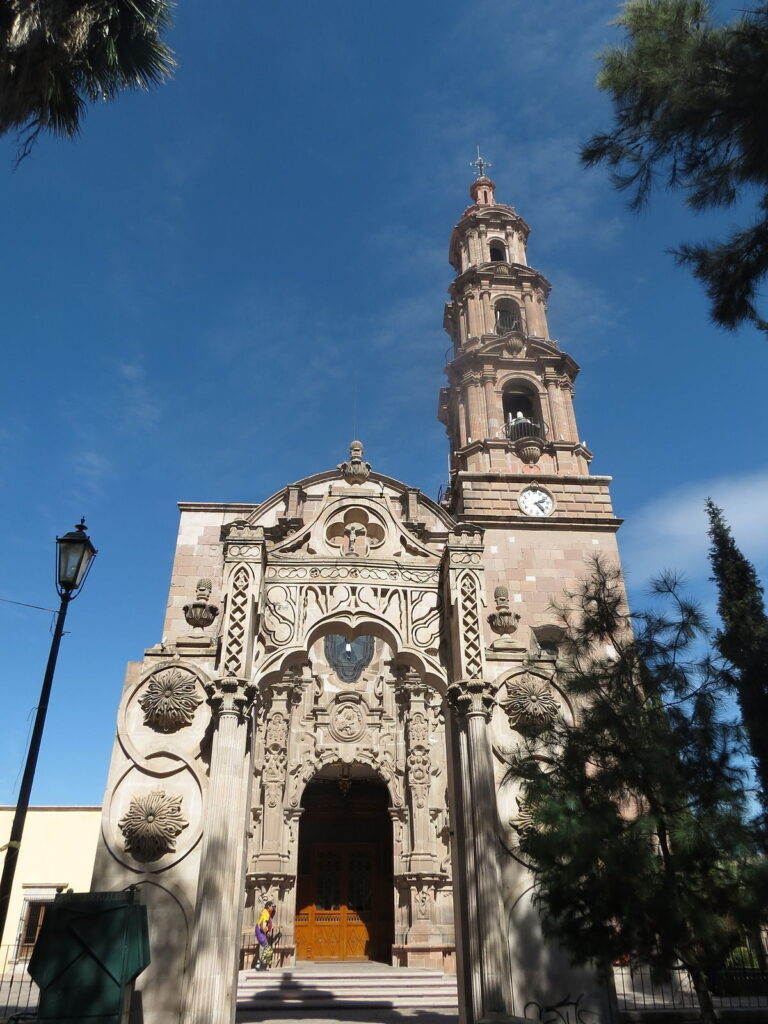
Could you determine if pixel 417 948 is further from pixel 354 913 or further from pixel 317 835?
pixel 317 835

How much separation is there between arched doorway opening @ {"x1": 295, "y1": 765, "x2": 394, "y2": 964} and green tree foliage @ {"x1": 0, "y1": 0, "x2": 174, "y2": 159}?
19020 mm

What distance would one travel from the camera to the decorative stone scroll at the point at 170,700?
36.2 feet

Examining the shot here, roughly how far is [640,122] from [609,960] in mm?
10524

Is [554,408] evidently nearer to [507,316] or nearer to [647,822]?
[507,316]

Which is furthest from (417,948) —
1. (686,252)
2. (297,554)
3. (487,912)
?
(686,252)

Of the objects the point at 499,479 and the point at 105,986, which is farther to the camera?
the point at 499,479

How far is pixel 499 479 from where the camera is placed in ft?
74.4

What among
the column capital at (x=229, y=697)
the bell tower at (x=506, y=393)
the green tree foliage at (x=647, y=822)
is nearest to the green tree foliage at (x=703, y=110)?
the green tree foliage at (x=647, y=822)

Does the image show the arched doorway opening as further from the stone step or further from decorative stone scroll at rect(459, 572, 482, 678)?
decorative stone scroll at rect(459, 572, 482, 678)

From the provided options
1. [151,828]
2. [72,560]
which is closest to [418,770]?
[151,828]

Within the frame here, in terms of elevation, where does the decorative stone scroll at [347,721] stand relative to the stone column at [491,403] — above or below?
below

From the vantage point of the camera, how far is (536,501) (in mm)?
22297

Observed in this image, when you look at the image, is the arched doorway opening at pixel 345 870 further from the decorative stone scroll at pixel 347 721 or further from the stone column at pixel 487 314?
the stone column at pixel 487 314

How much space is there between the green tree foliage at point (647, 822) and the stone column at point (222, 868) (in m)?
4.01
